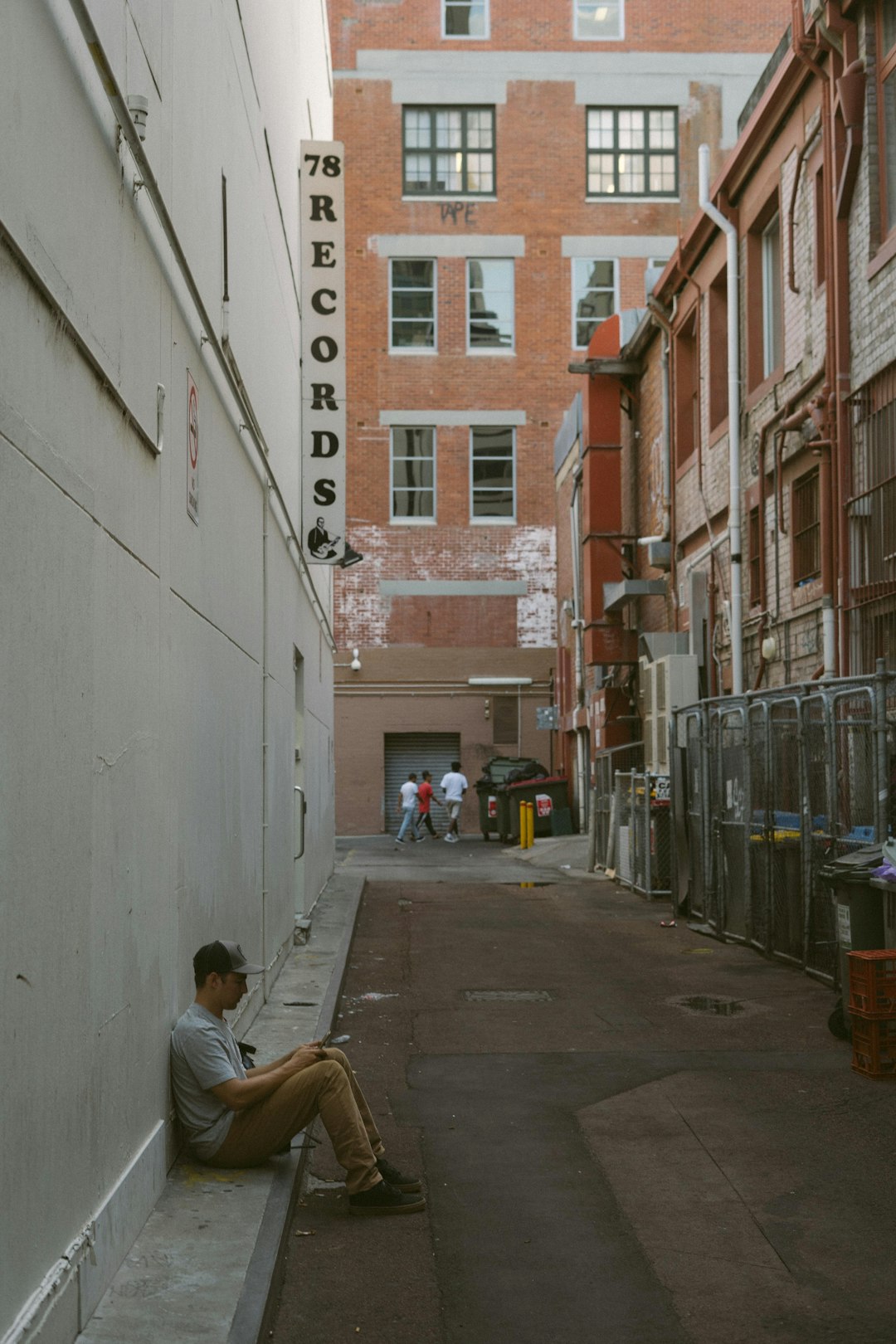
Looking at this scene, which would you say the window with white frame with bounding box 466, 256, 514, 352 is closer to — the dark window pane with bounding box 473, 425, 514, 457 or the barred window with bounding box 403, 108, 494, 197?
the barred window with bounding box 403, 108, 494, 197

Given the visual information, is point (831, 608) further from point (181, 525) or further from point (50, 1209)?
point (50, 1209)

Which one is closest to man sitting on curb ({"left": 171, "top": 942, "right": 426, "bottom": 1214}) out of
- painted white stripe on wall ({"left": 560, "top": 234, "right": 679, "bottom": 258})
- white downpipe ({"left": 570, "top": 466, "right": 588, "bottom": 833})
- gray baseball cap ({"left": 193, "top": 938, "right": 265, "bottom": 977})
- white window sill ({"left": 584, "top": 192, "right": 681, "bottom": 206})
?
gray baseball cap ({"left": 193, "top": 938, "right": 265, "bottom": 977})

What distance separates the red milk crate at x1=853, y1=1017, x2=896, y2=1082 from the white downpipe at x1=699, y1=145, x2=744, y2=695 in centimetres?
1021

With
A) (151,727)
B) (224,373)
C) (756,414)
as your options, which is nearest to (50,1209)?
(151,727)

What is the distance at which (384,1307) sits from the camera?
17.4 feet

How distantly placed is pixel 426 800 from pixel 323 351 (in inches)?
851

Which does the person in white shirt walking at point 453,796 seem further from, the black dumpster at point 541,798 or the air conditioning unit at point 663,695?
the air conditioning unit at point 663,695

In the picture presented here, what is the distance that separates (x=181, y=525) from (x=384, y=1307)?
3496mm

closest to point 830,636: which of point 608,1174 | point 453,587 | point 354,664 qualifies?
point 608,1174

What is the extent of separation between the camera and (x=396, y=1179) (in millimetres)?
6461

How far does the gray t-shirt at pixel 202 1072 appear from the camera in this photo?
246 inches

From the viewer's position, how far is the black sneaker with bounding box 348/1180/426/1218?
6332 mm

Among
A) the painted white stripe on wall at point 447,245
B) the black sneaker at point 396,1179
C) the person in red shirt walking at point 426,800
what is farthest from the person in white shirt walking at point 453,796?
the black sneaker at point 396,1179

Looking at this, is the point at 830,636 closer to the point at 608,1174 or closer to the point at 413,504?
the point at 608,1174
